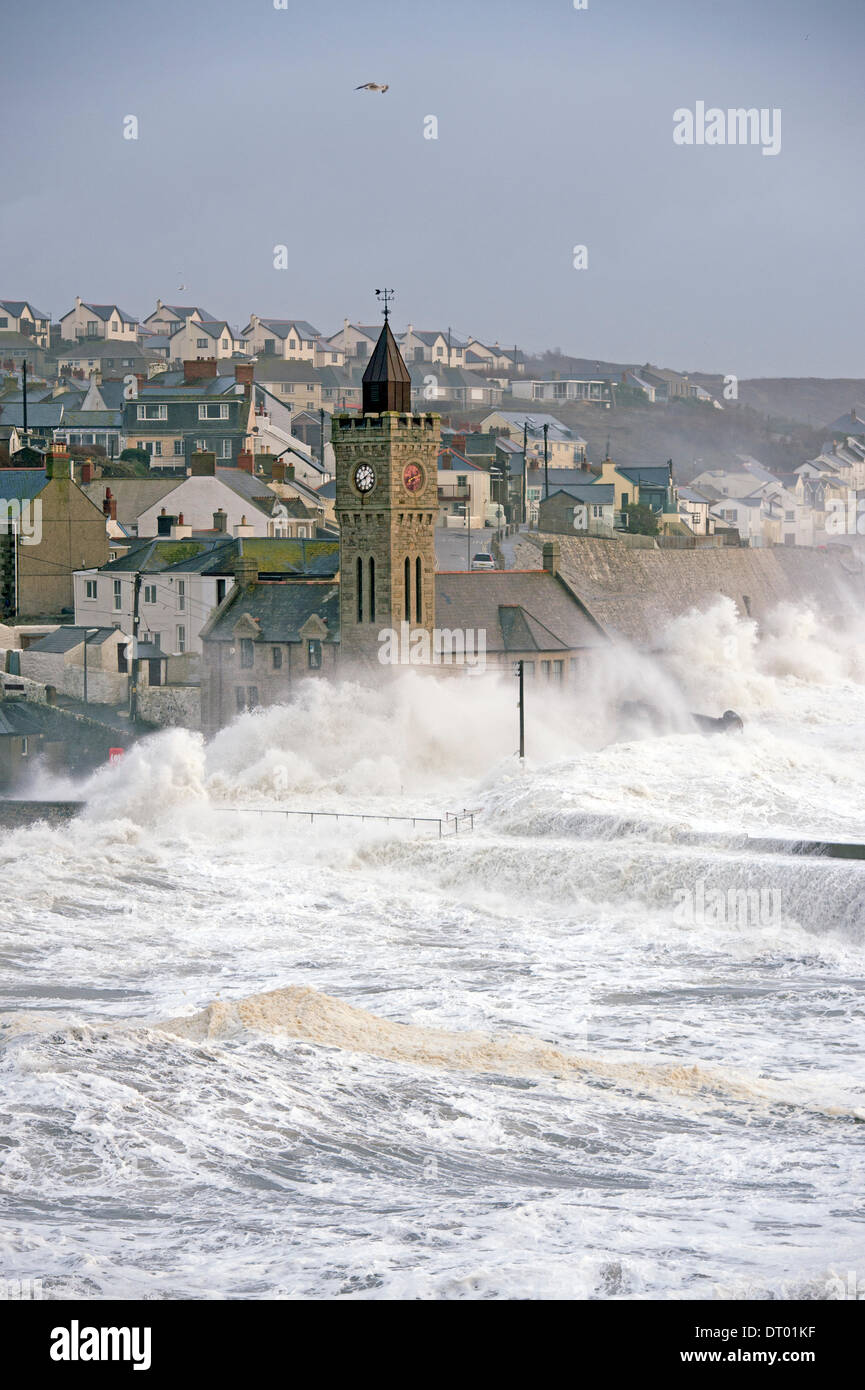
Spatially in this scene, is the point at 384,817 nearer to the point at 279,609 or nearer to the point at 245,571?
the point at 279,609

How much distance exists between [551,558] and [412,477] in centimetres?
821

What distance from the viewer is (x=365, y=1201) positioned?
25.6 m

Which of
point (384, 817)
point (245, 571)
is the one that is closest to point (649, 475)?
point (245, 571)

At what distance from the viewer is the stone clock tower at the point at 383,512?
62.1 meters

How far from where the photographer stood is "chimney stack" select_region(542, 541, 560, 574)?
225ft

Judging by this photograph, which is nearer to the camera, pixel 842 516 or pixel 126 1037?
pixel 126 1037

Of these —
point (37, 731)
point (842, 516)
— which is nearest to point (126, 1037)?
point (37, 731)

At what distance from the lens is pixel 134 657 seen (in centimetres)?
6756

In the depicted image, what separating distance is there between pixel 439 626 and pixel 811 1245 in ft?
136

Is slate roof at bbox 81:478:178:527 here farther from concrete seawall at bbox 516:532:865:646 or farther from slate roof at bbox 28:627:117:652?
slate roof at bbox 28:627:117:652

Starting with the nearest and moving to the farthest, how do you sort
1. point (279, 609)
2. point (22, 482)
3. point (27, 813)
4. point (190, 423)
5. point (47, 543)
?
point (27, 813), point (279, 609), point (47, 543), point (22, 482), point (190, 423)

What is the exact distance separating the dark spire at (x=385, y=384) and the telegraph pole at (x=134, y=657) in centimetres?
1221

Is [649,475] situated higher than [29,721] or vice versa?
[649,475]
